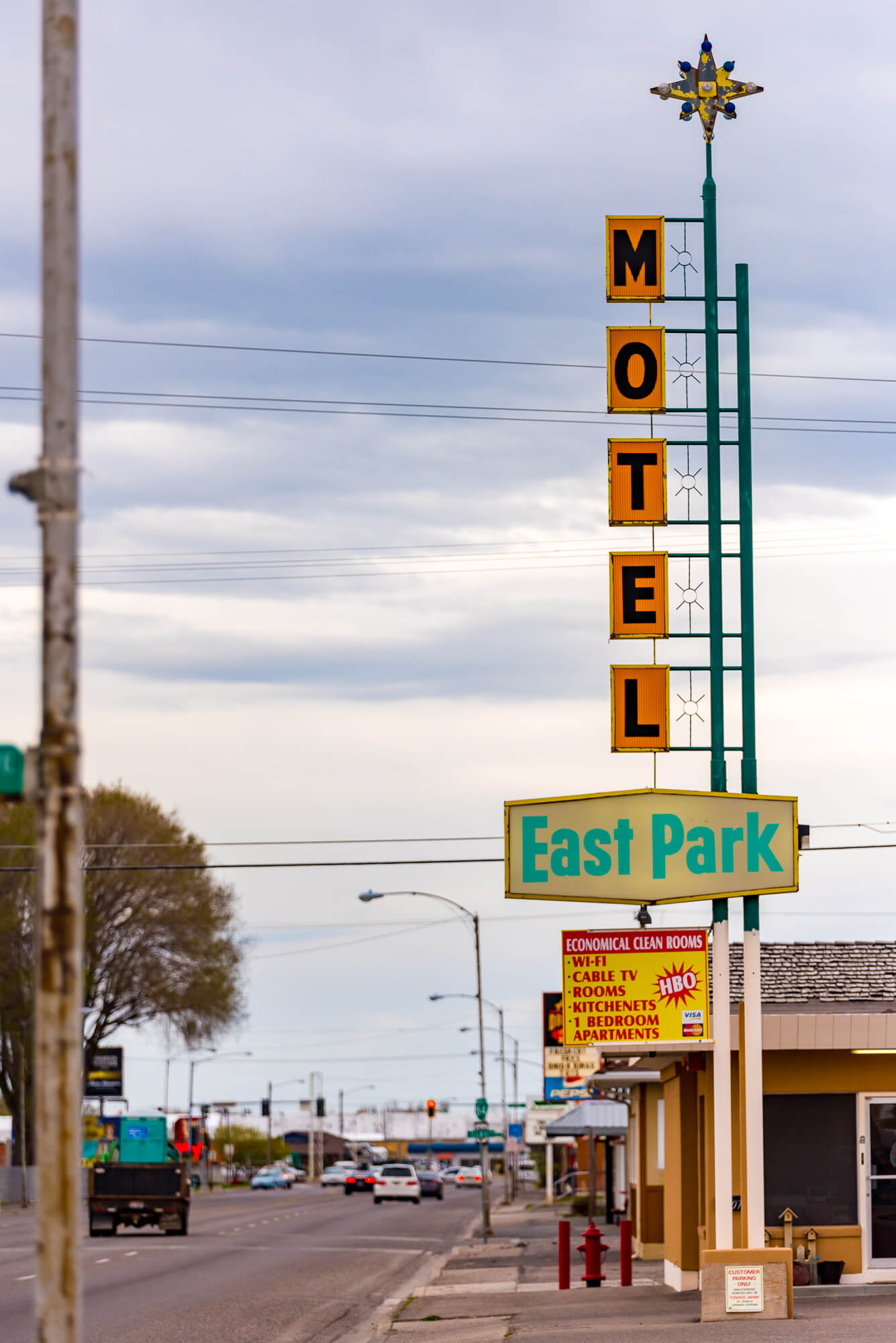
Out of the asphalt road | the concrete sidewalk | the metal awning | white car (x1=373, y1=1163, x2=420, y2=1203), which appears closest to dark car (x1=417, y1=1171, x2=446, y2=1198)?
white car (x1=373, y1=1163, x2=420, y2=1203)

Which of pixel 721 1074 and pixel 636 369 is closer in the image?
pixel 721 1074

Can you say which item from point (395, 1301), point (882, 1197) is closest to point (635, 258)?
point (882, 1197)

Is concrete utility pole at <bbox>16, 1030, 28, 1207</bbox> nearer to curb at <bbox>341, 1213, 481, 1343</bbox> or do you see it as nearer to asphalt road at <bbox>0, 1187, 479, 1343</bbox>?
asphalt road at <bbox>0, 1187, 479, 1343</bbox>

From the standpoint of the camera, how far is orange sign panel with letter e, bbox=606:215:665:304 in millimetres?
19484

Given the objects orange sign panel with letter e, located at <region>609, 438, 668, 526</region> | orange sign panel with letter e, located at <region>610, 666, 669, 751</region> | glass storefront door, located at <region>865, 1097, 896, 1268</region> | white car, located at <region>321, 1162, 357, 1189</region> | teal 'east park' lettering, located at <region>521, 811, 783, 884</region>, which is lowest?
white car, located at <region>321, 1162, 357, 1189</region>

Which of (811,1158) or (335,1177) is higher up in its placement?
(811,1158)

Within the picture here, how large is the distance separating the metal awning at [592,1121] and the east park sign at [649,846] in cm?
2716

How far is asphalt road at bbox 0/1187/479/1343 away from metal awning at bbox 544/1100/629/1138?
159 inches

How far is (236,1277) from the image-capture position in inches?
1049

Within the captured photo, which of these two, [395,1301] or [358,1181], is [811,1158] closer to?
[395,1301]

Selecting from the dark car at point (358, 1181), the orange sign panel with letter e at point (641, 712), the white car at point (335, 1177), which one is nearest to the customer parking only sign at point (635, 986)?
the orange sign panel with letter e at point (641, 712)

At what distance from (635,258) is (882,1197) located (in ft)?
39.0

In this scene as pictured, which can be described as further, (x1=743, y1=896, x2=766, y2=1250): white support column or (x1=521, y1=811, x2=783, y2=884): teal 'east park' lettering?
(x1=521, y1=811, x2=783, y2=884): teal 'east park' lettering

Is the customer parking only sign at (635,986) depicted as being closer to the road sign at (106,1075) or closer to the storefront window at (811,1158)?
the storefront window at (811,1158)
